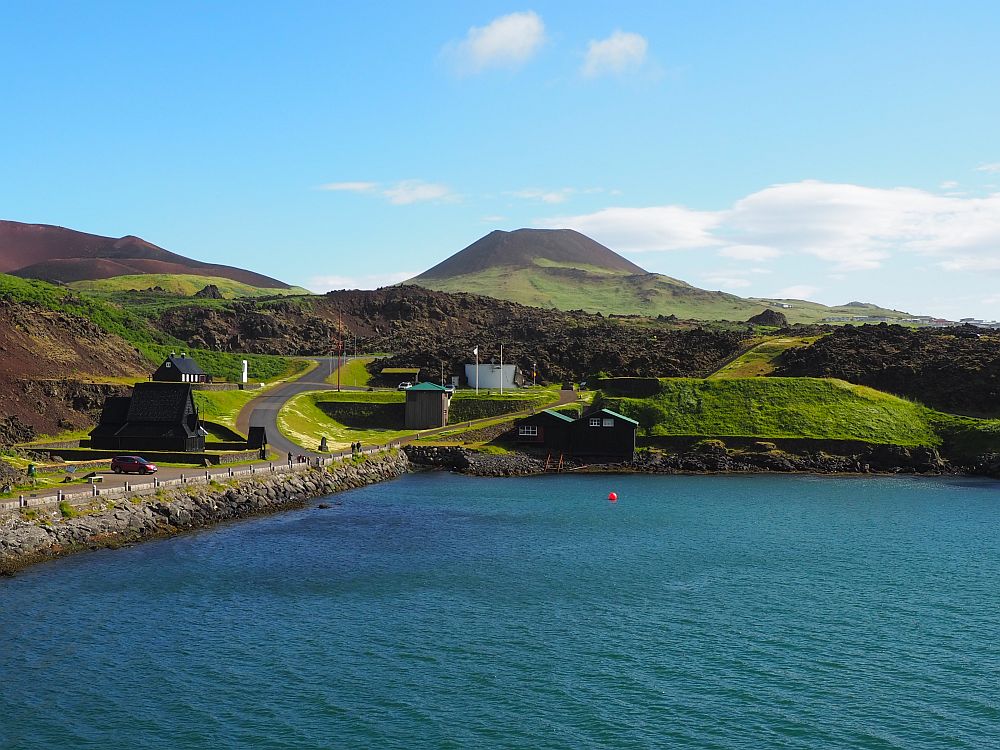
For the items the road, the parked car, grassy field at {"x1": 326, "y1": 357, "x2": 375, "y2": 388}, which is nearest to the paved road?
the road

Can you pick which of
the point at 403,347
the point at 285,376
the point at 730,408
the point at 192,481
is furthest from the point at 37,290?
the point at 730,408

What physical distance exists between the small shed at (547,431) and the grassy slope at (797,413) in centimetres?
1004

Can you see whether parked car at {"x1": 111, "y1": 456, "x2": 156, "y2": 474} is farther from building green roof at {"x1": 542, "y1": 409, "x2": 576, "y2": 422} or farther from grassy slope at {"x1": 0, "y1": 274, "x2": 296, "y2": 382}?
grassy slope at {"x1": 0, "y1": 274, "x2": 296, "y2": 382}

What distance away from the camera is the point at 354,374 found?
503ft

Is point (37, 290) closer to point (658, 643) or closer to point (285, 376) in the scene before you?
point (285, 376)

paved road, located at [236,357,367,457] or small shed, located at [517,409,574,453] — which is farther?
small shed, located at [517,409,574,453]

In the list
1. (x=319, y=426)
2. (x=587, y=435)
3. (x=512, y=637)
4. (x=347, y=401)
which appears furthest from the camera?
(x=347, y=401)

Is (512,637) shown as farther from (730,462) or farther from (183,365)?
(183,365)

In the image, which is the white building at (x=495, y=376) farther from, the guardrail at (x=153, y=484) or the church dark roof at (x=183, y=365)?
the guardrail at (x=153, y=484)

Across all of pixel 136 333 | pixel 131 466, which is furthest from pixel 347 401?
pixel 136 333

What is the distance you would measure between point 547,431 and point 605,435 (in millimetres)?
7022

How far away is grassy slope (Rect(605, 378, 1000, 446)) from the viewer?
10838 centimetres

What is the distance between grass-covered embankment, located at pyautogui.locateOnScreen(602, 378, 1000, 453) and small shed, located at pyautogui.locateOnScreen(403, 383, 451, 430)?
21949 mm

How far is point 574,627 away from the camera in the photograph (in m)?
43.0
